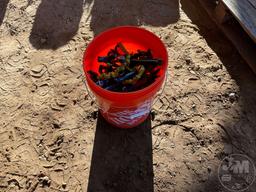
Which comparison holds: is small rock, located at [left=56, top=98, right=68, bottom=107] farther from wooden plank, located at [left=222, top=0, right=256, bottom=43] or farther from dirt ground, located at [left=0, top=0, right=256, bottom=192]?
wooden plank, located at [left=222, top=0, right=256, bottom=43]

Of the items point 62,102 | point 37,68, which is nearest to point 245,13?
point 62,102

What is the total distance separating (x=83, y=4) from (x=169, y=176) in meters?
1.92

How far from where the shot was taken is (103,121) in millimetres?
2512

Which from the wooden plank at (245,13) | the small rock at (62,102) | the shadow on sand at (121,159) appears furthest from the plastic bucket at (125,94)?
the wooden plank at (245,13)

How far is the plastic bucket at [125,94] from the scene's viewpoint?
1959 mm

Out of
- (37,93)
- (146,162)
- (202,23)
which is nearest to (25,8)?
(37,93)

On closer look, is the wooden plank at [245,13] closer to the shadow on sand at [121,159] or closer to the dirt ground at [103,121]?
the dirt ground at [103,121]

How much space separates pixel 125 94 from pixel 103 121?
2.22 ft

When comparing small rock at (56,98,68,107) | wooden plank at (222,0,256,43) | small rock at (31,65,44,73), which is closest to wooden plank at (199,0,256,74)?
wooden plank at (222,0,256,43)

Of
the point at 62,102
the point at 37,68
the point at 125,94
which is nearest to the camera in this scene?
the point at 125,94

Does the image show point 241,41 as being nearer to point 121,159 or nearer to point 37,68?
point 121,159

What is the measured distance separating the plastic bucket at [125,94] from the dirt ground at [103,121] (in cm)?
24

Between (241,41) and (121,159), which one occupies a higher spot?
(241,41)

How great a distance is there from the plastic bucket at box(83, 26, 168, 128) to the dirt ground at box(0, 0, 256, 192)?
0.80 feet
